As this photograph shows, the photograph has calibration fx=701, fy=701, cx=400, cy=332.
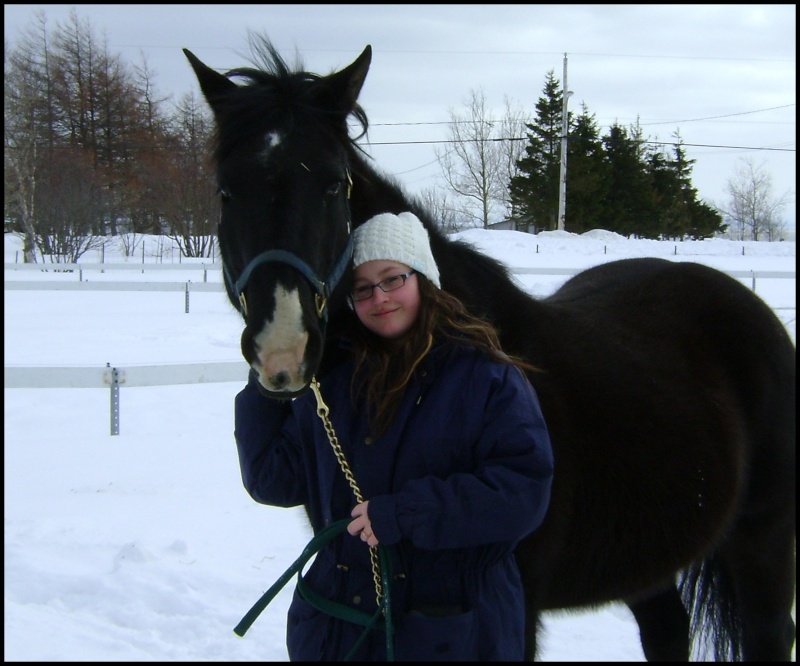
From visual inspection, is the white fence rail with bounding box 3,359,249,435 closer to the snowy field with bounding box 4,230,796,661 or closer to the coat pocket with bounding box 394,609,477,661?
the snowy field with bounding box 4,230,796,661

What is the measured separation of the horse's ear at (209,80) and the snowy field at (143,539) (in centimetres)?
141

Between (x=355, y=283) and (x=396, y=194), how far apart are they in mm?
489

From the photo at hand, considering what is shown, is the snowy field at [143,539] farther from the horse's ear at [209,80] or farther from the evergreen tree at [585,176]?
the evergreen tree at [585,176]

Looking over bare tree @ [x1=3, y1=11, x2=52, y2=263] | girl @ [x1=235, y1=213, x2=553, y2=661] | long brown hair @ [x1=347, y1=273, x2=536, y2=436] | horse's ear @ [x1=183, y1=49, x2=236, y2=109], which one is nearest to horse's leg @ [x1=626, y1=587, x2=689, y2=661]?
girl @ [x1=235, y1=213, x2=553, y2=661]

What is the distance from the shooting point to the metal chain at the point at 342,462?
181 cm

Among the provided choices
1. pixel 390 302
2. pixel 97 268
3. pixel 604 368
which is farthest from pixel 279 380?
pixel 97 268

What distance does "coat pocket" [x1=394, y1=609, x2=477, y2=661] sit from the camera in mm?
1705

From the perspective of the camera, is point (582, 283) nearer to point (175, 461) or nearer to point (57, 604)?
point (57, 604)

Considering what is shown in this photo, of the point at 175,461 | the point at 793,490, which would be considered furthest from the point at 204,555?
the point at 793,490

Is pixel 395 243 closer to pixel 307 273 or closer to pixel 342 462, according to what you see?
pixel 307 273

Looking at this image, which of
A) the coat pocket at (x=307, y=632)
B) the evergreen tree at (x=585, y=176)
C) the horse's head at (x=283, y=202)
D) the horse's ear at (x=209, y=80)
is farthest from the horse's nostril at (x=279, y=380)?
the evergreen tree at (x=585, y=176)

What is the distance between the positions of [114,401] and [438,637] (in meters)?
4.93

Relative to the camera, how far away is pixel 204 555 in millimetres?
4020

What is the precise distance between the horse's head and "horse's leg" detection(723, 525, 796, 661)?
246cm
